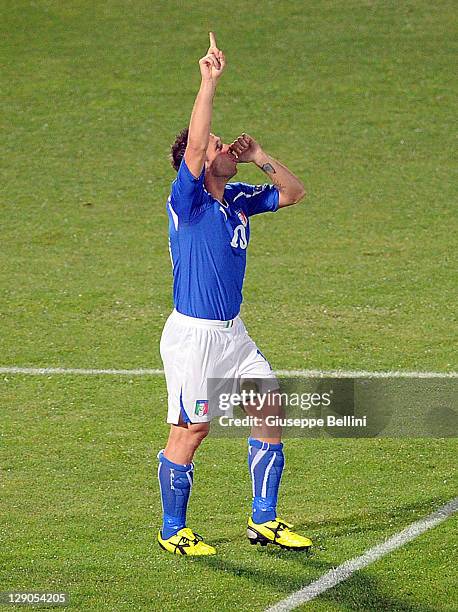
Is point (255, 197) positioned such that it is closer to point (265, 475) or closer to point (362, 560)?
point (265, 475)

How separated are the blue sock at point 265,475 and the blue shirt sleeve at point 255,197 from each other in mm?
1331

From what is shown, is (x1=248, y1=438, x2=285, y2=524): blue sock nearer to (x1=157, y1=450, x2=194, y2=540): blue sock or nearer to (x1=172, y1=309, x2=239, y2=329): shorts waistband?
(x1=157, y1=450, x2=194, y2=540): blue sock

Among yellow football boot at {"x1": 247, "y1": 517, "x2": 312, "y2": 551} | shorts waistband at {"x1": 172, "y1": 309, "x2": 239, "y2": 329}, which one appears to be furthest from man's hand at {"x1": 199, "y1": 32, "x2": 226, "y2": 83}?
yellow football boot at {"x1": 247, "y1": 517, "x2": 312, "y2": 551}

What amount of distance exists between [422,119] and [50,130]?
472 cm

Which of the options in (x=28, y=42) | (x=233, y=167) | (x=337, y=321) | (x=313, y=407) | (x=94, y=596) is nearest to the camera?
(x=94, y=596)

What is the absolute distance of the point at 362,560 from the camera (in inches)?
273

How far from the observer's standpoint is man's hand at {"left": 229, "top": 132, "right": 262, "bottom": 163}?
23.4 ft

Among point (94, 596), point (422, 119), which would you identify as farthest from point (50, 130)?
point (94, 596)

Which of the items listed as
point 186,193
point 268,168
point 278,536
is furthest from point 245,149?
point 278,536

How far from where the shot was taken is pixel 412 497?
7746mm

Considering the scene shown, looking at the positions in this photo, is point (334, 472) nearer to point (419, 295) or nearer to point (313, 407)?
point (313, 407)

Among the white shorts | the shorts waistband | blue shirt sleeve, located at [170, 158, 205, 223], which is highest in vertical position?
blue shirt sleeve, located at [170, 158, 205, 223]

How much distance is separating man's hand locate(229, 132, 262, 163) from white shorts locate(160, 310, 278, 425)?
36.4 inches

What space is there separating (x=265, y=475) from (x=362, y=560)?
27.9 inches
